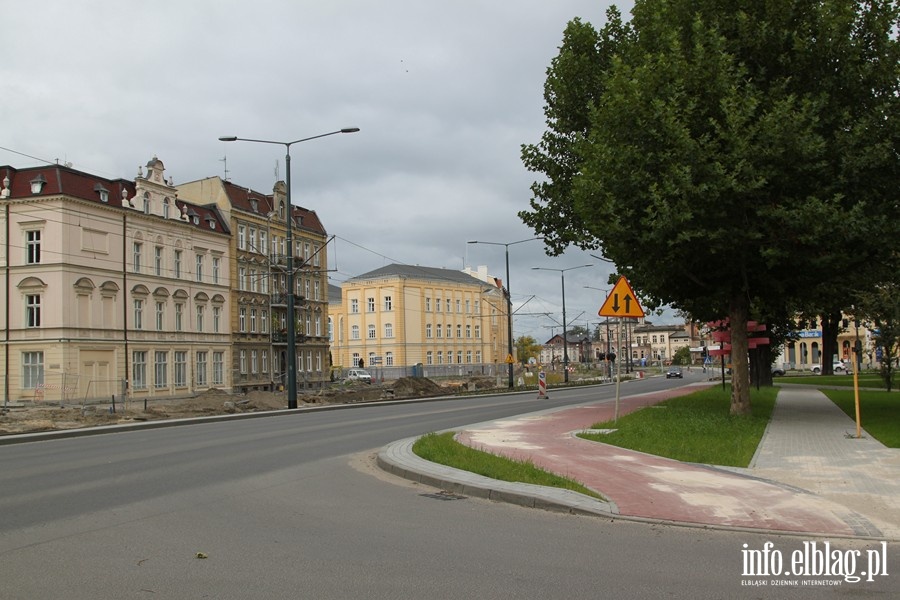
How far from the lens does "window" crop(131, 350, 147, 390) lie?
4438cm

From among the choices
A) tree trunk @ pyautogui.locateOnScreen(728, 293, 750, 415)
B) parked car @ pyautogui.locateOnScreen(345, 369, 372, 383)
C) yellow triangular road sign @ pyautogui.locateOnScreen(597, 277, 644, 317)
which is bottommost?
parked car @ pyautogui.locateOnScreen(345, 369, 372, 383)

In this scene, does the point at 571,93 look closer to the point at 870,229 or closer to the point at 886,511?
the point at 870,229

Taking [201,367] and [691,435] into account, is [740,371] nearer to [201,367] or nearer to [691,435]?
[691,435]

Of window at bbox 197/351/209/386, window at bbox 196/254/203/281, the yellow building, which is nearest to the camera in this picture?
window at bbox 197/351/209/386

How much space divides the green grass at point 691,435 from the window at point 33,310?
32792 mm

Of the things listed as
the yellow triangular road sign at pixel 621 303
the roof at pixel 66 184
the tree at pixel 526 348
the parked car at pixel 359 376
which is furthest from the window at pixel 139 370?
the tree at pixel 526 348

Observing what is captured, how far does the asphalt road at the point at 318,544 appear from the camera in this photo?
569 centimetres

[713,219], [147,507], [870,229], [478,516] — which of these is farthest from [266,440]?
[870,229]

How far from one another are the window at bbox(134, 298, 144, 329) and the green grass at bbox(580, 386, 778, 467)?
33522 mm

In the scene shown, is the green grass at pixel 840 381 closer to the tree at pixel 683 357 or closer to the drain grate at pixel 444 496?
the drain grate at pixel 444 496

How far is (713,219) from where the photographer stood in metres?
17.2

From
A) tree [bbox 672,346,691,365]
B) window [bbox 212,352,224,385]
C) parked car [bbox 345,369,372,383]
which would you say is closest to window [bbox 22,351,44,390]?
window [bbox 212,352,224,385]

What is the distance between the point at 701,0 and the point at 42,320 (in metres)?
35.5

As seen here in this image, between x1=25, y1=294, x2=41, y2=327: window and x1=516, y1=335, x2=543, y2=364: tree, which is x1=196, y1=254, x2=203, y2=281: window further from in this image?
x1=516, y1=335, x2=543, y2=364: tree
